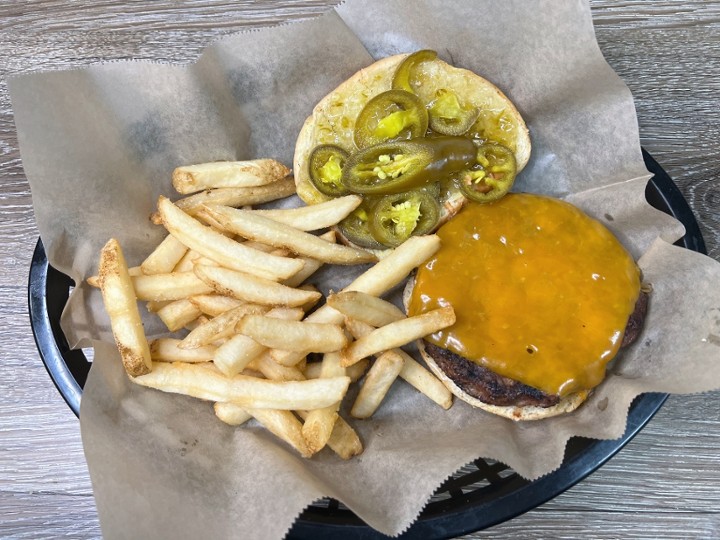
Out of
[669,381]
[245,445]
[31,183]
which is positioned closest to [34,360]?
[31,183]

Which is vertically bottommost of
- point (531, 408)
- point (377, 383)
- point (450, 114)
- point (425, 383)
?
point (531, 408)

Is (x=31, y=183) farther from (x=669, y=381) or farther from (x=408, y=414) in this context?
(x=669, y=381)

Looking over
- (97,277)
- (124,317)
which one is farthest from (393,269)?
(97,277)

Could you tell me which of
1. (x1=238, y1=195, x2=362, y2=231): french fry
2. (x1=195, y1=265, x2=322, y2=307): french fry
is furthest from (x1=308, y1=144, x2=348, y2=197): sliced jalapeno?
(x1=195, y1=265, x2=322, y2=307): french fry

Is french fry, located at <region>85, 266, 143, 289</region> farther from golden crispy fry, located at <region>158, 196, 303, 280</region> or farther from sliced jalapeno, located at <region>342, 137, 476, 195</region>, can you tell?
sliced jalapeno, located at <region>342, 137, 476, 195</region>

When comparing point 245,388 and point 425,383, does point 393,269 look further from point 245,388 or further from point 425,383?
point 245,388

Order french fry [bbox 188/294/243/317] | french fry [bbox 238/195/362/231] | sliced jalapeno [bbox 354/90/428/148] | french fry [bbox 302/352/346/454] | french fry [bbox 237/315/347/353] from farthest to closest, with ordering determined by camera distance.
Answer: sliced jalapeno [bbox 354/90/428/148] → french fry [bbox 238/195/362/231] → french fry [bbox 188/294/243/317] → french fry [bbox 302/352/346/454] → french fry [bbox 237/315/347/353]
